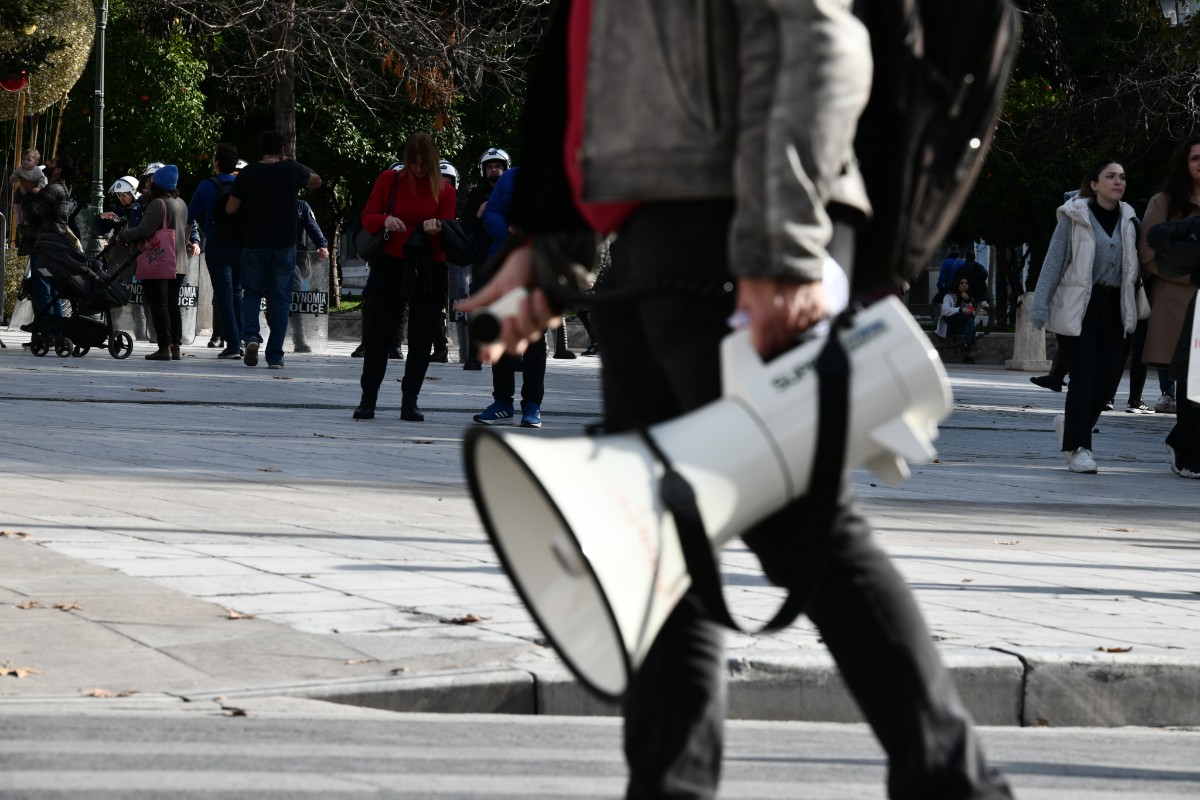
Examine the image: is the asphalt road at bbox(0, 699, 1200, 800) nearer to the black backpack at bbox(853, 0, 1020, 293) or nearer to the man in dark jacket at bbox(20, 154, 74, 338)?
the black backpack at bbox(853, 0, 1020, 293)

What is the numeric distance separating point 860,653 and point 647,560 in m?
0.37

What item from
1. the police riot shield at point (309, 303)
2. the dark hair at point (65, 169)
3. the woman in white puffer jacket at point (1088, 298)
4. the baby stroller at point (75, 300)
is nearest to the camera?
the woman in white puffer jacket at point (1088, 298)

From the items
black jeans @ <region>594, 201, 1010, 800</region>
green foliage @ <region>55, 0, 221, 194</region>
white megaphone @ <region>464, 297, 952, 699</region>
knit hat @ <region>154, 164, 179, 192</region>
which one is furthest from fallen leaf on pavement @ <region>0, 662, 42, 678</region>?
green foliage @ <region>55, 0, 221, 194</region>

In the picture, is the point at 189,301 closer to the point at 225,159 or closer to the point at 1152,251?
the point at 225,159

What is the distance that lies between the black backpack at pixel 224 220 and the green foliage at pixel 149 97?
18.8 meters

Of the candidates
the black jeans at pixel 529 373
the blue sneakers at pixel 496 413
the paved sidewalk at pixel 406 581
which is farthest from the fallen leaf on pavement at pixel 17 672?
the blue sneakers at pixel 496 413

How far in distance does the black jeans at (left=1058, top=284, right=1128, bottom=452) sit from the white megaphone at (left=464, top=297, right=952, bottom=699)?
9.63 meters

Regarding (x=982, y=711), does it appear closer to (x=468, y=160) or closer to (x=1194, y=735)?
(x=1194, y=735)

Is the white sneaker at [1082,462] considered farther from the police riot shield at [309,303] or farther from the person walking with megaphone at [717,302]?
the police riot shield at [309,303]

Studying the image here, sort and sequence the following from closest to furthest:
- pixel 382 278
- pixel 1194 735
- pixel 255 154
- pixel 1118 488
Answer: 1. pixel 1194 735
2. pixel 1118 488
3. pixel 382 278
4. pixel 255 154

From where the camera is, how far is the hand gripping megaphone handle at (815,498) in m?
2.61

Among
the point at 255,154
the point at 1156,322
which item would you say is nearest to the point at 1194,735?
the point at 1156,322

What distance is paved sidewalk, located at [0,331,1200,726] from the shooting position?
17.0 feet

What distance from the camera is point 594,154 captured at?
2867mm
